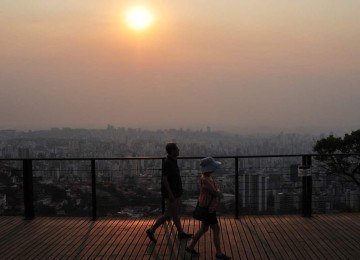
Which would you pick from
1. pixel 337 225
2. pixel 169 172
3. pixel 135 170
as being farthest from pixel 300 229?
pixel 135 170

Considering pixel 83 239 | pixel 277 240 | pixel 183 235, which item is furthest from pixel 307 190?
pixel 83 239

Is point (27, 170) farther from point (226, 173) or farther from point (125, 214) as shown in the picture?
point (226, 173)

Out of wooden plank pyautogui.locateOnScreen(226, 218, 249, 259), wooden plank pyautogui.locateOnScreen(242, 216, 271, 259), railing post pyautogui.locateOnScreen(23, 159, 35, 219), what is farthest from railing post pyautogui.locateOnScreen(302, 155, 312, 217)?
railing post pyautogui.locateOnScreen(23, 159, 35, 219)

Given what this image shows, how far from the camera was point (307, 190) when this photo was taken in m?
8.57

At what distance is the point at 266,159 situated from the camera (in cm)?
877

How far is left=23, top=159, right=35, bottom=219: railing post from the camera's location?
8.70 meters

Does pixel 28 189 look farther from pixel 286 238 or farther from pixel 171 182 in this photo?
pixel 286 238

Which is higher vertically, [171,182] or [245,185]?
[171,182]

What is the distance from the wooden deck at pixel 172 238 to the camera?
20.9 ft

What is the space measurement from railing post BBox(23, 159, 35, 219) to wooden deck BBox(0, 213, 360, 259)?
21 centimetres

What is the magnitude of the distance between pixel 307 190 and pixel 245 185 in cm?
122

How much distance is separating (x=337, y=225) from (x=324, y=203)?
1045 mm

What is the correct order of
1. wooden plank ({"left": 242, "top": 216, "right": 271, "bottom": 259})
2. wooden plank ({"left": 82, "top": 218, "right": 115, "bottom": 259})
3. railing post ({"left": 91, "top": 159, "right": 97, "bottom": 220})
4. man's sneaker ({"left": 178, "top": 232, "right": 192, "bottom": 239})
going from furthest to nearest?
railing post ({"left": 91, "top": 159, "right": 97, "bottom": 220})
man's sneaker ({"left": 178, "top": 232, "right": 192, "bottom": 239})
wooden plank ({"left": 82, "top": 218, "right": 115, "bottom": 259})
wooden plank ({"left": 242, "top": 216, "right": 271, "bottom": 259})

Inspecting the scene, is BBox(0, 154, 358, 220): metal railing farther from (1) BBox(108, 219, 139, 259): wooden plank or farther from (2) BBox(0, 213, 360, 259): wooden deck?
(1) BBox(108, 219, 139, 259): wooden plank
